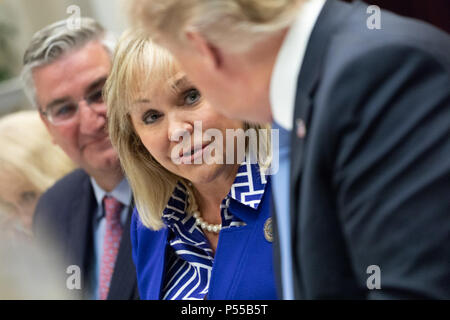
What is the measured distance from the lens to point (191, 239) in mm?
1745

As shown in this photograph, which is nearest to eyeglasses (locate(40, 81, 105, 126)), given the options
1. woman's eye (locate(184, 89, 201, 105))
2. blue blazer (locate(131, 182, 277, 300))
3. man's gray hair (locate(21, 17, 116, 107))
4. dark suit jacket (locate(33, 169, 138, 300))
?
man's gray hair (locate(21, 17, 116, 107))

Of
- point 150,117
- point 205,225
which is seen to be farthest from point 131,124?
point 205,225

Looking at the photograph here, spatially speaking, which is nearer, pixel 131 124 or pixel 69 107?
pixel 131 124

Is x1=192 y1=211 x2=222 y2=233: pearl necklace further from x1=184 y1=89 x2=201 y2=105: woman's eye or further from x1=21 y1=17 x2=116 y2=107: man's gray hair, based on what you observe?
x1=21 y1=17 x2=116 y2=107: man's gray hair

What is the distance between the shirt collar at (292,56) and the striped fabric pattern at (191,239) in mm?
602

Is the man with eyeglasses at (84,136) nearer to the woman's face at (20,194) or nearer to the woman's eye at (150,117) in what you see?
the woman's face at (20,194)

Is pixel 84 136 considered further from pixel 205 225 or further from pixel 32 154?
pixel 205 225

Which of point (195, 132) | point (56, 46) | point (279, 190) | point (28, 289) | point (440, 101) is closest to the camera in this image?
point (440, 101)

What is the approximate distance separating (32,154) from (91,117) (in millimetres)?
559

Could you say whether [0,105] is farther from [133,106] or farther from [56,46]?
[133,106]

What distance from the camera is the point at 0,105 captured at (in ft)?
13.9

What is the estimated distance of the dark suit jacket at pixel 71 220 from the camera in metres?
2.32

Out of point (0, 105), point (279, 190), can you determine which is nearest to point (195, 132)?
point (279, 190)
